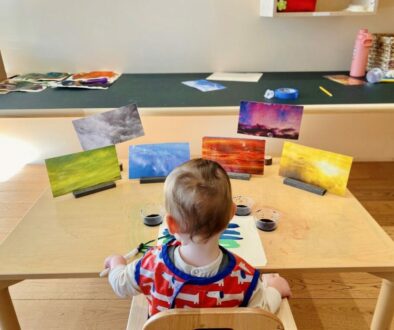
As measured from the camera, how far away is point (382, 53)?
1973 millimetres

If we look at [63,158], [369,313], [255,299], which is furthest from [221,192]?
[369,313]

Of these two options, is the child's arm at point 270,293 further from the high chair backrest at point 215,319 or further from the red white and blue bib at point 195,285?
the high chair backrest at point 215,319

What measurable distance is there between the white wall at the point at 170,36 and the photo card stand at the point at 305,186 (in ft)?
3.58

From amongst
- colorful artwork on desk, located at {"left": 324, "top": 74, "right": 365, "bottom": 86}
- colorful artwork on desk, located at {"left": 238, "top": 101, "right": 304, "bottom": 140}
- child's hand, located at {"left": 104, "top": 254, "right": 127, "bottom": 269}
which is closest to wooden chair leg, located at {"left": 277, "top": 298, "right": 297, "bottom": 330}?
child's hand, located at {"left": 104, "top": 254, "right": 127, "bottom": 269}

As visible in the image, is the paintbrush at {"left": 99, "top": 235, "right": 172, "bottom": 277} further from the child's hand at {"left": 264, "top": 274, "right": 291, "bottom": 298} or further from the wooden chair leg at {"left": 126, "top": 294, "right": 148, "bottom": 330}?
the child's hand at {"left": 264, "top": 274, "right": 291, "bottom": 298}

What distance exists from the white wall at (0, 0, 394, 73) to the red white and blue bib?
159 centimetres

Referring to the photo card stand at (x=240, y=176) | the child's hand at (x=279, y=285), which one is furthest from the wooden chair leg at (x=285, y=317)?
the photo card stand at (x=240, y=176)

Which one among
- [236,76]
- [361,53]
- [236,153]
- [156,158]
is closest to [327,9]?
[361,53]

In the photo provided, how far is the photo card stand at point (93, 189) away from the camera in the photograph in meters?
1.22

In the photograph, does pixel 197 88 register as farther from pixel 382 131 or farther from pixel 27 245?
pixel 382 131

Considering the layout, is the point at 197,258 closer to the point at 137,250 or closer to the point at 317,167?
the point at 137,250

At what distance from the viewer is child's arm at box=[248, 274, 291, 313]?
2.58 ft

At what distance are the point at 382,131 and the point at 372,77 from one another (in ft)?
2.69

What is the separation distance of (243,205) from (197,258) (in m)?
0.42
